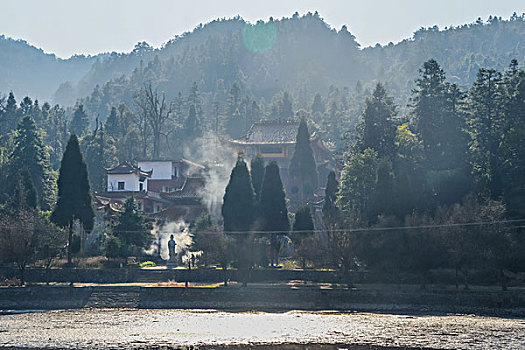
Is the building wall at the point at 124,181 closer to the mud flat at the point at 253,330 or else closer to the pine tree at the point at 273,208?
the pine tree at the point at 273,208

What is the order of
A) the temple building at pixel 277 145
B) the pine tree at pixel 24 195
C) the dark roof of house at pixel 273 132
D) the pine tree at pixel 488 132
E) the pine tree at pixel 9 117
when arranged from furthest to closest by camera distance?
the pine tree at pixel 9 117 → the dark roof of house at pixel 273 132 → the temple building at pixel 277 145 → the pine tree at pixel 24 195 → the pine tree at pixel 488 132

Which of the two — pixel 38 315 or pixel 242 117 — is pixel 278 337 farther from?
pixel 242 117

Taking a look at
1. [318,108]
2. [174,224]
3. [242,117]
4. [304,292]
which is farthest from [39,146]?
[318,108]

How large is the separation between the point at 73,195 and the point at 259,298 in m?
15.6

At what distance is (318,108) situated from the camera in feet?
442

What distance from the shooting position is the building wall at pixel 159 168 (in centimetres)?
7462

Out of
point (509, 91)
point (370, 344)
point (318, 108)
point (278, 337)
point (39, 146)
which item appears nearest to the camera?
point (370, 344)

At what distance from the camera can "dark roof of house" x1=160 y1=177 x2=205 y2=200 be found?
61.3 metres

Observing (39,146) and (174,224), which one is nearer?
(174,224)

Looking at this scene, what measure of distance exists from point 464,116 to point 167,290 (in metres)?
30.1

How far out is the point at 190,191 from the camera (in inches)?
2470

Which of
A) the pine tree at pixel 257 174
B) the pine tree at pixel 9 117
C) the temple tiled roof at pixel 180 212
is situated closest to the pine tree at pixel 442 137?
the pine tree at pixel 257 174

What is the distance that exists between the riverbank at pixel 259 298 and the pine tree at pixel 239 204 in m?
6.34

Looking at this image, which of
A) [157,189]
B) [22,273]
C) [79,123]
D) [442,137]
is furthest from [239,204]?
[79,123]
